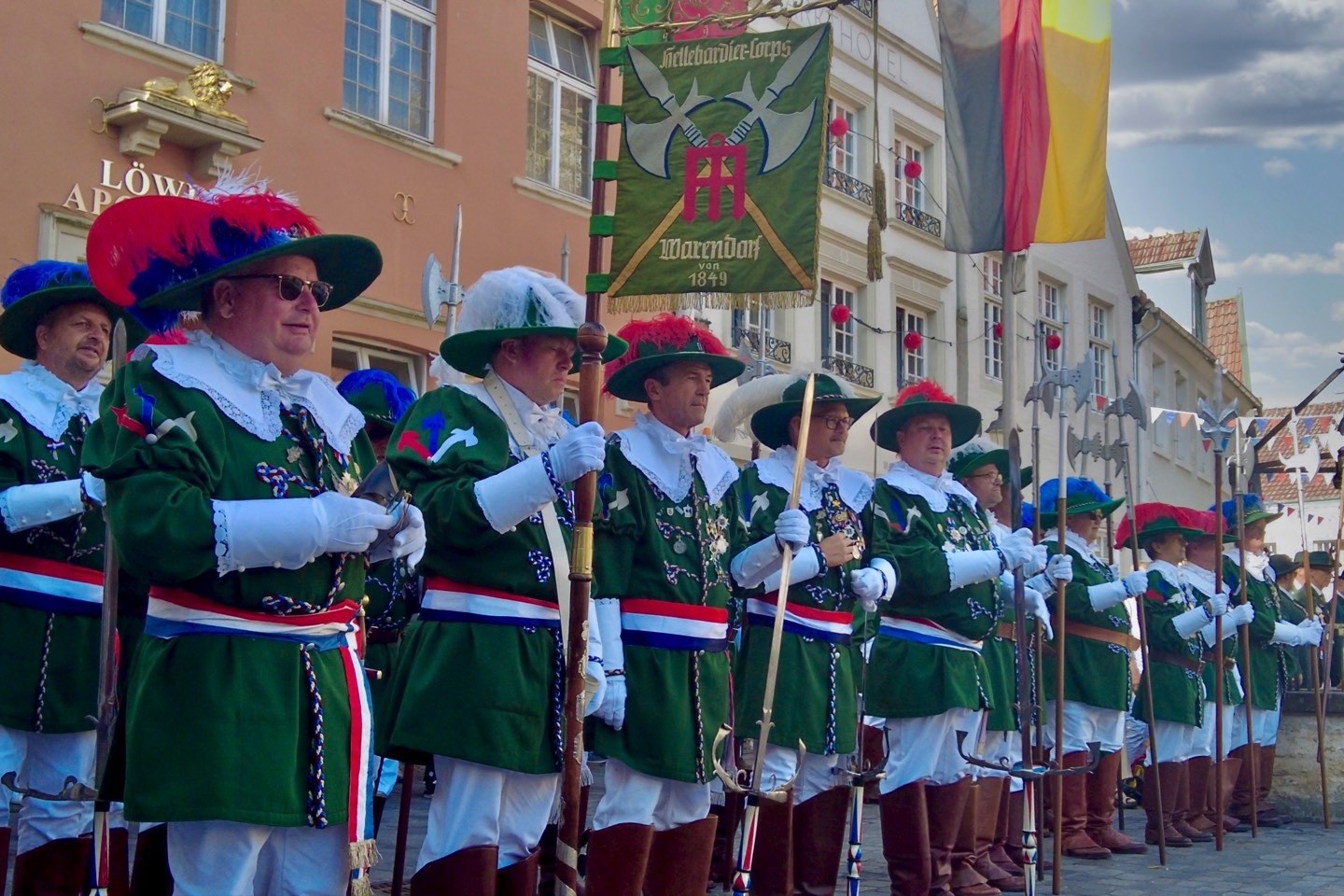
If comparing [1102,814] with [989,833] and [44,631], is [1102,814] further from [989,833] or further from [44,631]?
[44,631]

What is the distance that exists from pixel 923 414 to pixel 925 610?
3.11 ft

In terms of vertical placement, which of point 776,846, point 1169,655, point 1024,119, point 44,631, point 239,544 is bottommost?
point 776,846

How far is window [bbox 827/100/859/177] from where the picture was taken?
20469mm

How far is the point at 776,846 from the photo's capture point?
6.43 metres

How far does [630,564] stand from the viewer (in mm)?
5418

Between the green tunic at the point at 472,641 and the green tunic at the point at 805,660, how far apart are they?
1.96m

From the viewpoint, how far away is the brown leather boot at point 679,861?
5.39m

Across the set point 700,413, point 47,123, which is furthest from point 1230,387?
point 700,413

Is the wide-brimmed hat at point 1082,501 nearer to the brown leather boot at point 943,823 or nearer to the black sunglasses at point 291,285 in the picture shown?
the brown leather boot at point 943,823

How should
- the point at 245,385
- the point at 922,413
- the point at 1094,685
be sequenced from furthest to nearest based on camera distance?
the point at 1094,685 → the point at 922,413 → the point at 245,385

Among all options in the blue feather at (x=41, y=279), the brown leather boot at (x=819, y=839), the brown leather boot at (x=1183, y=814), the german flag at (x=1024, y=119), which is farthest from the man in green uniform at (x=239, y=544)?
the brown leather boot at (x=1183, y=814)

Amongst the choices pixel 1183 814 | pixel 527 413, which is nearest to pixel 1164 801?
pixel 1183 814

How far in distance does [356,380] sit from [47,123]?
4.23 metres

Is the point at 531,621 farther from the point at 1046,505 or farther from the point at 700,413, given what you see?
the point at 1046,505
